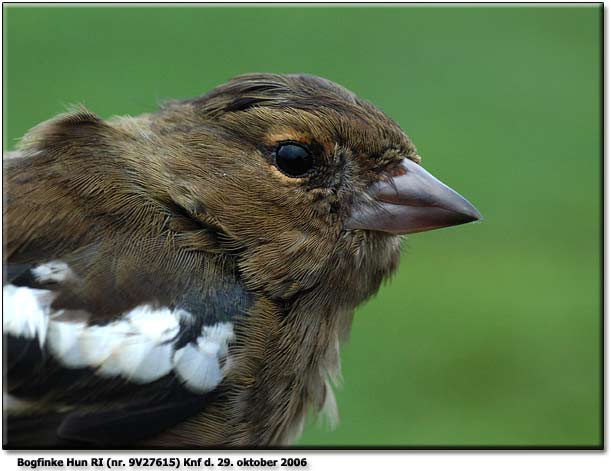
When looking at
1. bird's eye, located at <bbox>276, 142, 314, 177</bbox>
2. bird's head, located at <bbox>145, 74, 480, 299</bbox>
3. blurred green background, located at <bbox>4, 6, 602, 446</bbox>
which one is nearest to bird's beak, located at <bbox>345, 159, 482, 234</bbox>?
bird's head, located at <bbox>145, 74, 480, 299</bbox>

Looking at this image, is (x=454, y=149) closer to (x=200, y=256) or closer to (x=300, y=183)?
(x=300, y=183)

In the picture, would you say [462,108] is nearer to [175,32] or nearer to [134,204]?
[175,32]

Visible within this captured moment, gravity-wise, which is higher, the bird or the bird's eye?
the bird's eye

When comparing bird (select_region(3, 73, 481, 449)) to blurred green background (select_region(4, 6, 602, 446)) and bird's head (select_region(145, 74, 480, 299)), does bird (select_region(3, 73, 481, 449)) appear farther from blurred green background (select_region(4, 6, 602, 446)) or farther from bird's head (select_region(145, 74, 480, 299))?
blurred green background (select_region(4, 6, 602, 446))

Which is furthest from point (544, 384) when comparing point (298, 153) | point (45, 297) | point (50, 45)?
point (50, 45)

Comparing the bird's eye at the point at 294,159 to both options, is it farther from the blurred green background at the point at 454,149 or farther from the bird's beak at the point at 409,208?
the blurred green background at the point at 454,149

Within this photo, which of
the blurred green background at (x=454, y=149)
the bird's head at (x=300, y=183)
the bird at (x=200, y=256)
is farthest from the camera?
the blurred green background at (x=454, y=149)

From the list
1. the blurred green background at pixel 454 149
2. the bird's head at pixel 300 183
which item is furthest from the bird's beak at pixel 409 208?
the blurred green background at pixel 454 149

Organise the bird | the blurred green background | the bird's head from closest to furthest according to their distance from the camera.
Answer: the bird → the bird's head → the blurred green background
